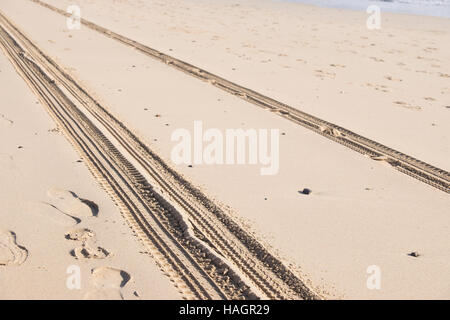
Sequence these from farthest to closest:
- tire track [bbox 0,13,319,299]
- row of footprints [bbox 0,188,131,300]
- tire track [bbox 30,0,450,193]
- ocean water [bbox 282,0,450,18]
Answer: ocean water [bbox 282,0,450,18], tire track [bbox 30,0,450,193], tire track [bbox 0,13,319,299], row of footprints [bbox 0,188,131,300]

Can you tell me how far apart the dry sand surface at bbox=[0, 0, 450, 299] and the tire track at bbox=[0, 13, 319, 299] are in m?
0.02

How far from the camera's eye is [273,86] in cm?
1012

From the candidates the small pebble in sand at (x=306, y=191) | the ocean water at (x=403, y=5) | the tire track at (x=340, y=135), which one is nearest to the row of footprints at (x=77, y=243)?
the small pebble in sand at (x=306, y=191)

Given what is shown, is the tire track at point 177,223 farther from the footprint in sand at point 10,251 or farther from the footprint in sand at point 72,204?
the footprint in sand at point 10,251

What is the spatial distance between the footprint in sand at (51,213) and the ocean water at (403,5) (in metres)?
22.9

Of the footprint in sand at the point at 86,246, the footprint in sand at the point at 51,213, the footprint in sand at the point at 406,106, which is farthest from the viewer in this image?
the footprint in sand at the point at 406,106

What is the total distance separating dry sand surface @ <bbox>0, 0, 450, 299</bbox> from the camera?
4121 mm

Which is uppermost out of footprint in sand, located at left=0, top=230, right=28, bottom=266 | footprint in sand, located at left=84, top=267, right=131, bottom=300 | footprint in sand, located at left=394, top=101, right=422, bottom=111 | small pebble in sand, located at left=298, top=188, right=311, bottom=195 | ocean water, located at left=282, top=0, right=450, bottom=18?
ocean water, located at left=282, top=0, right=450, bottom=18

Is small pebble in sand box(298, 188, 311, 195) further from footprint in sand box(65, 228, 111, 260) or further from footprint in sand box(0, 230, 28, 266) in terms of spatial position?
footprint in sand box(0, 230, 28, 266)

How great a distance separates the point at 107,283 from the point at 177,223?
1.06 m

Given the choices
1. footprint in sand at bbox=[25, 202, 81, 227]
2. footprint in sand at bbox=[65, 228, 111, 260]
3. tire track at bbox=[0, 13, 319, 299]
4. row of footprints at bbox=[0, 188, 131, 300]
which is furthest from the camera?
footprint in sand at bbox=[25, 202, 81, 227]

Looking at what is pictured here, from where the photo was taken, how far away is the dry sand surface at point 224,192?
4.12 metres

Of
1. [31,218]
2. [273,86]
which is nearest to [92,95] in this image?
[273,86]

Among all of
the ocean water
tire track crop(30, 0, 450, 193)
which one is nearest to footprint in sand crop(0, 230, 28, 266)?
tire track crop(30, 0, 450, 193)
